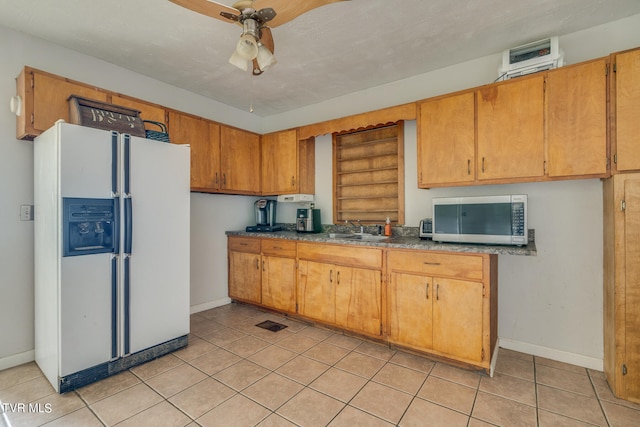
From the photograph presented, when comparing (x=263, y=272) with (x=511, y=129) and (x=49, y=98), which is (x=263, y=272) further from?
(x=511, y=129)

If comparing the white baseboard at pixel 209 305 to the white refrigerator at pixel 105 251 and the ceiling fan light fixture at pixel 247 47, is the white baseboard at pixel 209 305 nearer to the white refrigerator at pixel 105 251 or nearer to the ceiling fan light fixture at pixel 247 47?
the white refrigerator at pixel 105 251

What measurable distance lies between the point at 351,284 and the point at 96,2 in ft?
9.63

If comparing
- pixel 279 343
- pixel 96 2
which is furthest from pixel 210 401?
pixel 96 2

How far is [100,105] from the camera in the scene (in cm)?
235

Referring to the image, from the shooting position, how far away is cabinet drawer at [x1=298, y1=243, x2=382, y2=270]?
2693 millimetres

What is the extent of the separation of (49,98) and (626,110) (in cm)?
414

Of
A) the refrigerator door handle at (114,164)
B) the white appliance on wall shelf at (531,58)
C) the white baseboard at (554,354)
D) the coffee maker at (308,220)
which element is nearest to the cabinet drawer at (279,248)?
the coffee maker at (308,220)

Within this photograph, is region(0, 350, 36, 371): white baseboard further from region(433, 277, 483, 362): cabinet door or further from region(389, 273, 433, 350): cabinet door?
region(433, 277, 483, 362): cabinet door

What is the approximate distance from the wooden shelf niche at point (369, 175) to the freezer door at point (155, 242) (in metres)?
1.82

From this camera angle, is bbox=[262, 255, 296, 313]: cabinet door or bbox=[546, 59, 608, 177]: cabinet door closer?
bbox=[546, 59, 608, 177]: cabinet door

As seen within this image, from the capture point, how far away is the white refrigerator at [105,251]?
2008mm

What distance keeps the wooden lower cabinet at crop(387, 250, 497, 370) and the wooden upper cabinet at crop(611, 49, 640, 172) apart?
102 centimetres

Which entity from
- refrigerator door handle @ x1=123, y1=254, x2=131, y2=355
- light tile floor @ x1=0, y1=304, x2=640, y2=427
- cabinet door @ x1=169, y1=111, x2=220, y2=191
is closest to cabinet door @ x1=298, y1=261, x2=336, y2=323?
light tile floor @ x1=0, y1=304, x2=640, y2=427

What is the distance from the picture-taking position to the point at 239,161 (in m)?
3.77
